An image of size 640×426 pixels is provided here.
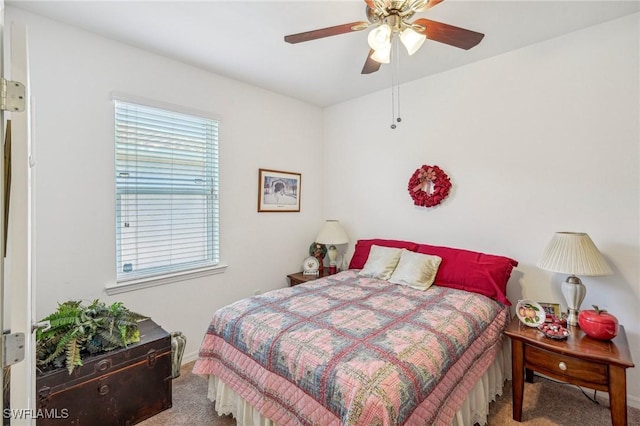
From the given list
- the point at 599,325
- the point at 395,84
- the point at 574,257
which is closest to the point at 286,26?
the point at 395,84

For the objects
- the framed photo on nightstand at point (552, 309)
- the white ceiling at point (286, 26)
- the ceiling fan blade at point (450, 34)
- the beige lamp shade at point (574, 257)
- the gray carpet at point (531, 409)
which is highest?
the white ceiling at point (286, 26)

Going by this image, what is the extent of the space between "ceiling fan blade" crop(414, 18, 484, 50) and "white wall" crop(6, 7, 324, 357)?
204 centimetres

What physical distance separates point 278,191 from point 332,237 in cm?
82

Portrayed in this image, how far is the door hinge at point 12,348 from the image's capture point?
2.82 feet

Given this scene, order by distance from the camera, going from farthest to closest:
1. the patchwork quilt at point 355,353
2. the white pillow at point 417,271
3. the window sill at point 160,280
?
the white pillow at point 417,271
the window sill at point 160,280
the patchwork quilt at point 355,353

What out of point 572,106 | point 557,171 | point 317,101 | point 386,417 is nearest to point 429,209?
point 557,171

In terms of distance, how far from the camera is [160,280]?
2.54 metres

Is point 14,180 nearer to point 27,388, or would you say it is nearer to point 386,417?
point 27,388

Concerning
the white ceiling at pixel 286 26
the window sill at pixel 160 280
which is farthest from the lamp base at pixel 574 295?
the window sill at pixel 160 280

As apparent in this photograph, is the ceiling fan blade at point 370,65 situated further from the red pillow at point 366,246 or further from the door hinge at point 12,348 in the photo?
the door hinge at point 12,348

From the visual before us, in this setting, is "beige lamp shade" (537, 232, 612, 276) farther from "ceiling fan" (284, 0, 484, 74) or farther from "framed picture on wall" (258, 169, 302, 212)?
"framed picture on wall" (258, 169, 302, 212)

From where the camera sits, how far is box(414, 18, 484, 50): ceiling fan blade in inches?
60.4

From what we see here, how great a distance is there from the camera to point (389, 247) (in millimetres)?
3018

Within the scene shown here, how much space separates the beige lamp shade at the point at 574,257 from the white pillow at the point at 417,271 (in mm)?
776
